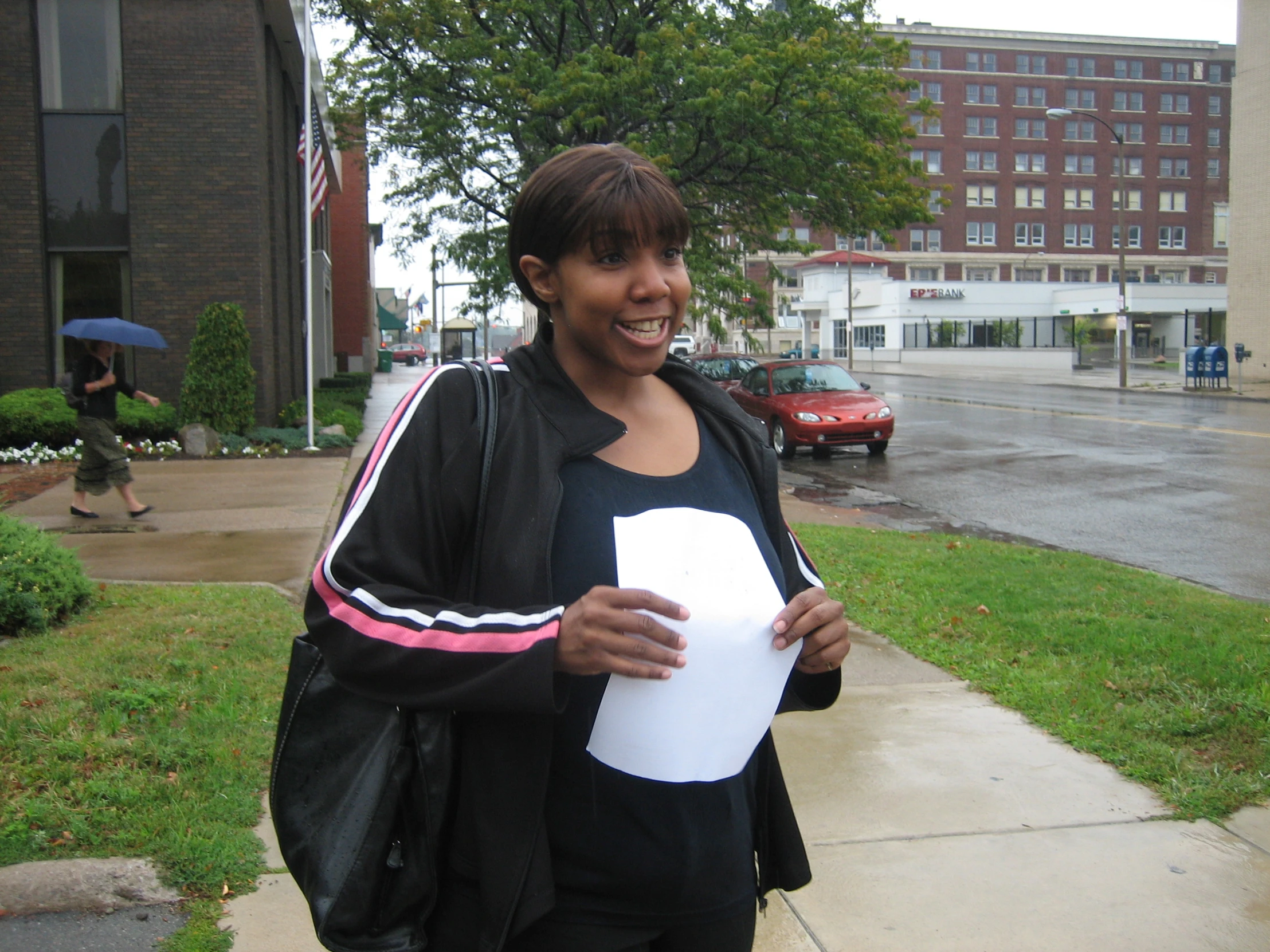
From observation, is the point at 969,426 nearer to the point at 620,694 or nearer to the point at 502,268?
the point at 502,268

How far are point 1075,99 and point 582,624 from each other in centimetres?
9957

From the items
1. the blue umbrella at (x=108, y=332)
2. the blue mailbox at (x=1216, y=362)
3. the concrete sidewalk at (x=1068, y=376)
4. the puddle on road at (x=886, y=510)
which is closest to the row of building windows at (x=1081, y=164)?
the concrete sidewalk at (x=1068, y=376)

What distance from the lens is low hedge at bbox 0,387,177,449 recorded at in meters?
15.0

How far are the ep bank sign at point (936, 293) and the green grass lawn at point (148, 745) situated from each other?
6490 centimetres

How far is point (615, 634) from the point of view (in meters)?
1.49

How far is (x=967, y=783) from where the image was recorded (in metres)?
4.61

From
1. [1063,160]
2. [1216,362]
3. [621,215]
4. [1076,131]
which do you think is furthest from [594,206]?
[1076,131]

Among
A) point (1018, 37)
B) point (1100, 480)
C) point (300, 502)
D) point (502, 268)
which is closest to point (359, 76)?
point (502, 268)

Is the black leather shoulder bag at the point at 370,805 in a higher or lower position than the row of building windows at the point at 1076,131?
lower

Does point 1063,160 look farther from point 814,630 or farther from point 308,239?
point 814,630

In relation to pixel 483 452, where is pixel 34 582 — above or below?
below

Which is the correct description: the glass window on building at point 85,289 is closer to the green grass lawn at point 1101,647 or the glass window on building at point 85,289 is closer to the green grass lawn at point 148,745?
the green grass lawn at point 1101,647

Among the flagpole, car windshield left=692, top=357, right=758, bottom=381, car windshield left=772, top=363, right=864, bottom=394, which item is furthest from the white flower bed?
car windshield left=692, top=357, right=758, bottom=381

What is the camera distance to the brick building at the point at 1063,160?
292 ft
